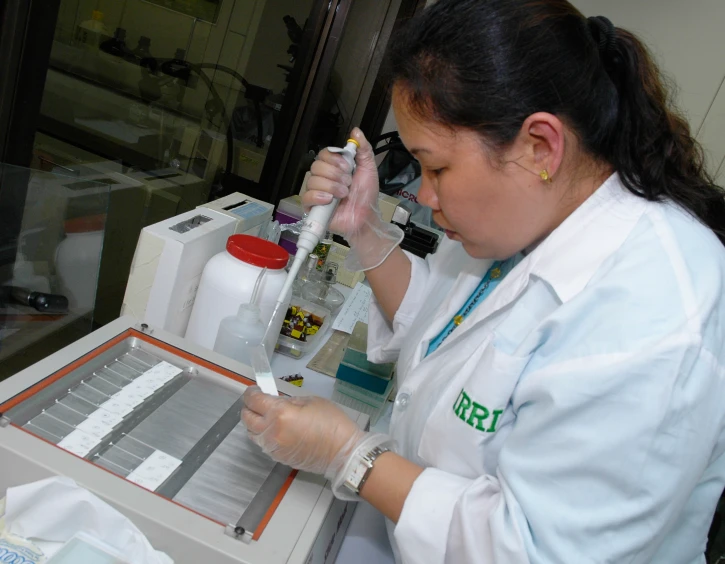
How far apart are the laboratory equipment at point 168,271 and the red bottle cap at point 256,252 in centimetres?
7

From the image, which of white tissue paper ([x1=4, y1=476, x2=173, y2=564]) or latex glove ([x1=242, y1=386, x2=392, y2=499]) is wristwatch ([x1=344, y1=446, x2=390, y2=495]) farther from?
white tissue paper ([x1=4, y1=476, x2=173, y2=564])

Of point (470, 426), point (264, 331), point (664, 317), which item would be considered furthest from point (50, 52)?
point (664, 317)

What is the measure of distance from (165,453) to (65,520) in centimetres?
14

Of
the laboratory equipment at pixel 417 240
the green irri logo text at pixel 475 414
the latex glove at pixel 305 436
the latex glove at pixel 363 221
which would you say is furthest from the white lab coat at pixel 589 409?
the laboratory equipment at pixel 417 240

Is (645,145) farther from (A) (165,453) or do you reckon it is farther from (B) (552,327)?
(A) (165,453)

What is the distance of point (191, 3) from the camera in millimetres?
1751

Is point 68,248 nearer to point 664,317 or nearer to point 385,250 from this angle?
point 385,250

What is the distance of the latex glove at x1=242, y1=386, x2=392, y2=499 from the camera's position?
2.71ft

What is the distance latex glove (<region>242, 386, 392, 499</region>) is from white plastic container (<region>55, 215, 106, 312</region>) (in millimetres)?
608

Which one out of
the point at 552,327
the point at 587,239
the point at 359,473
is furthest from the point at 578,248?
the point at 359,473

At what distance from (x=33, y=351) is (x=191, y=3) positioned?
1.11 meters

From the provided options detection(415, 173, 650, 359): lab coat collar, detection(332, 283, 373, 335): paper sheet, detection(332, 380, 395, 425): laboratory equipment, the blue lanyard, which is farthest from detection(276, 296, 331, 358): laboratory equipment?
detection(415, 173, 650, 359): lab coat collar

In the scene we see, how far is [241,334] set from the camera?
109 centimetres

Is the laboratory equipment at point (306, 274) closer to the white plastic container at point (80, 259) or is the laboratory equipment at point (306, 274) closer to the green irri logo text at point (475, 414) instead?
the white plastic container at point (80, 259)
